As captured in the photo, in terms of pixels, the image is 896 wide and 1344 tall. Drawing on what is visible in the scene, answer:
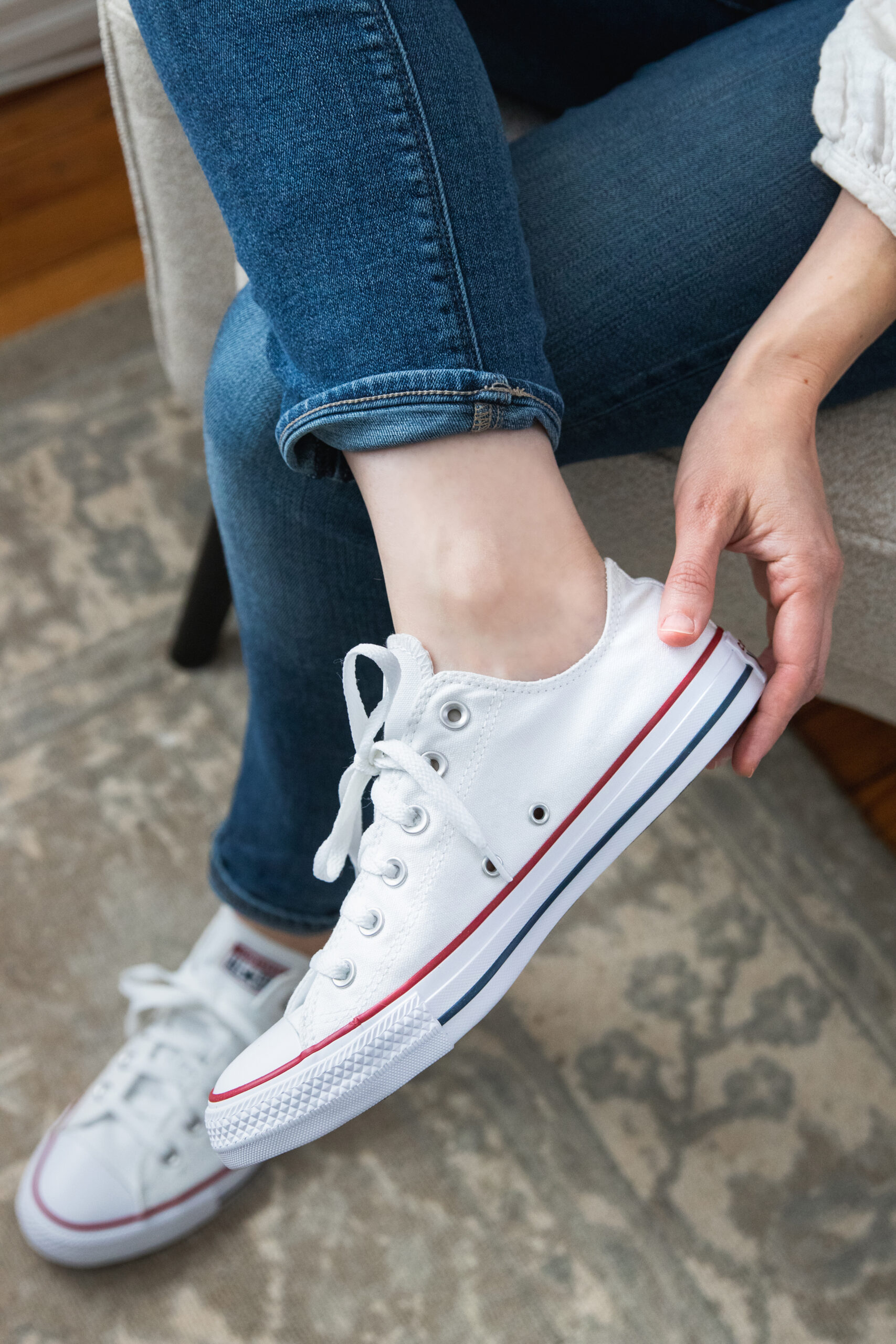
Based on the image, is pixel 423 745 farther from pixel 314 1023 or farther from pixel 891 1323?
pixel 891 1323

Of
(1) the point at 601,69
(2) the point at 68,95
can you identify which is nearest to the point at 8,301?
(2) the point at 68,95

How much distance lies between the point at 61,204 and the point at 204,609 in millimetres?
770

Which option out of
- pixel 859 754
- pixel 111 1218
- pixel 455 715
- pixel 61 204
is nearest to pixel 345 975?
pixel 455 715

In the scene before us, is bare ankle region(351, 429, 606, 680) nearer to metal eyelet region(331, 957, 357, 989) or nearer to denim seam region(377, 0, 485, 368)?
denim seam region(377, 0, 485, 368)

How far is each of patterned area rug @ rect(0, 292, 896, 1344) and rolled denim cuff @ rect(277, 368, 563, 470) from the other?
57cm

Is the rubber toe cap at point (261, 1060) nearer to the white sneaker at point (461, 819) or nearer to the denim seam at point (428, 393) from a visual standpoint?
the white sneaker at point (461, 819)

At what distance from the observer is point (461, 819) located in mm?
508

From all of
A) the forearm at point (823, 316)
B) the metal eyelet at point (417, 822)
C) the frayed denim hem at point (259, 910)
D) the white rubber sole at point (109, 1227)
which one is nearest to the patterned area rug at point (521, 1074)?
the white rubber sole at point (109, 1227)

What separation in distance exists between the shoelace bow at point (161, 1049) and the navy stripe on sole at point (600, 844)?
318 millimetres

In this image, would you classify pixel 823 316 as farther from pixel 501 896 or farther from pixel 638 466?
pixel 501 896

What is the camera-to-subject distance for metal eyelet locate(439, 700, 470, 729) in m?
0.50

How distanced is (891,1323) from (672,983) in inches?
11.2

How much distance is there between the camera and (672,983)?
88 centimetres

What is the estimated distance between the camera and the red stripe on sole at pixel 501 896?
1.65 ft
